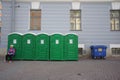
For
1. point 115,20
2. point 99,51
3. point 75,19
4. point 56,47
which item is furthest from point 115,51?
point 56,47

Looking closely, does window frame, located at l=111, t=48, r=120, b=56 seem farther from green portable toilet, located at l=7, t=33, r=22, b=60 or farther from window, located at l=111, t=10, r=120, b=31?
green portable toilet, located at l=7, t=33, r=22, b=60

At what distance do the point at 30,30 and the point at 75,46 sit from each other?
4.37 m

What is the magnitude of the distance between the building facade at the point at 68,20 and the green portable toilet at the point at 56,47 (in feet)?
6.65

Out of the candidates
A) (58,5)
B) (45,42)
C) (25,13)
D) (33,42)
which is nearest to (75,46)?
(45,42)

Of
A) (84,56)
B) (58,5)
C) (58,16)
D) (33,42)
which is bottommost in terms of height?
(84,56)

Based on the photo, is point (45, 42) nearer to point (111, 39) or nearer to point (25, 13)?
point (25, 13)

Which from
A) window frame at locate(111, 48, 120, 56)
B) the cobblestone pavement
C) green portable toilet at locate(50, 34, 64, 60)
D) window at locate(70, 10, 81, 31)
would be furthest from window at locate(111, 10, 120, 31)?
the cobblestone pavement

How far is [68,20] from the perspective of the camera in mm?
14734

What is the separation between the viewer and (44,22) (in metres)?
14.8

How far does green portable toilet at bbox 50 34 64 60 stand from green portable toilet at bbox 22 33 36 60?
1.32m

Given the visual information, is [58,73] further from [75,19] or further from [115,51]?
[115,51]

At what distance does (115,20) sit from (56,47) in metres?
5.92

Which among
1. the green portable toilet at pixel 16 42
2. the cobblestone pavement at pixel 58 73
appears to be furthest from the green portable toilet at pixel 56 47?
the cobblestone pavement at pixel 58 73

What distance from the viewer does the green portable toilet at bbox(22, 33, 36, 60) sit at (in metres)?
12.7
